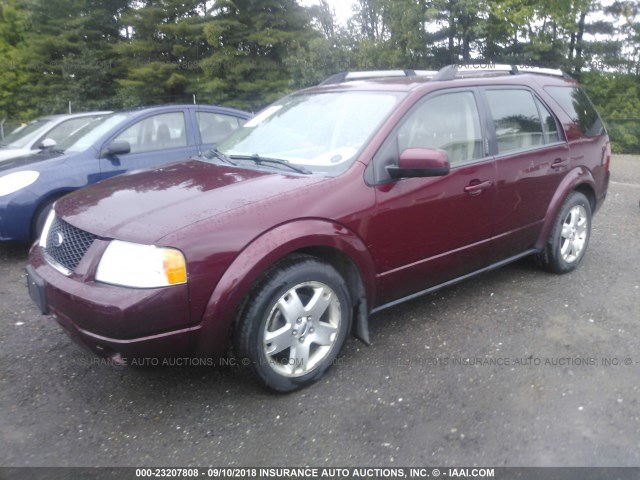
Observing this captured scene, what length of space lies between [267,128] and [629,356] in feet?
9.21

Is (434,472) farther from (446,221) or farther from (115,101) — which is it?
(115,101)

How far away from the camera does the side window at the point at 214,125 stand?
22.4ft

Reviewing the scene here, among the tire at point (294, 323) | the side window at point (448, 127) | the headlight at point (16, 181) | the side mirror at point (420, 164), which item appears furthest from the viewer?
the headlight at point (16, 181)

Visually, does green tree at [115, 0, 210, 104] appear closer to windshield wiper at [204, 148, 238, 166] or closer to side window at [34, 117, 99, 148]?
side window at [34, 117, 99, 148]

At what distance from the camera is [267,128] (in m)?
4.04

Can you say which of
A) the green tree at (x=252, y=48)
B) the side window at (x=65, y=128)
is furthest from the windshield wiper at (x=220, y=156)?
the green tree at (x=252, y=48)

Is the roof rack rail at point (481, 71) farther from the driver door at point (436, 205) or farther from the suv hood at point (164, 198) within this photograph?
the suv hood at point (164, 198)

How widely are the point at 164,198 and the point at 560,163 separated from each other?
10.5 feet

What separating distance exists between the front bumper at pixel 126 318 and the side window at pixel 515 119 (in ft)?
8.58

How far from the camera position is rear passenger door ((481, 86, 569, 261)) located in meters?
4.05

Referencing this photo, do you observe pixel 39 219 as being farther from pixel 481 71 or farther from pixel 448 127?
pixel 481 71

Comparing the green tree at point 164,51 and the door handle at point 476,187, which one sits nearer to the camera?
the door handle at point 476,187

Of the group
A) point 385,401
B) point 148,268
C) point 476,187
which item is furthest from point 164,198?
point 476,187

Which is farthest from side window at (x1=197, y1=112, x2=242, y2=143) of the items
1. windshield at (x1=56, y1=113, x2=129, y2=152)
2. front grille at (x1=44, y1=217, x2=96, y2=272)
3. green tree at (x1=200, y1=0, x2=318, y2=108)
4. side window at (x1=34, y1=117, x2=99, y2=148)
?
green tree at (x1=200, y1=0, x2=318, y2=108)
